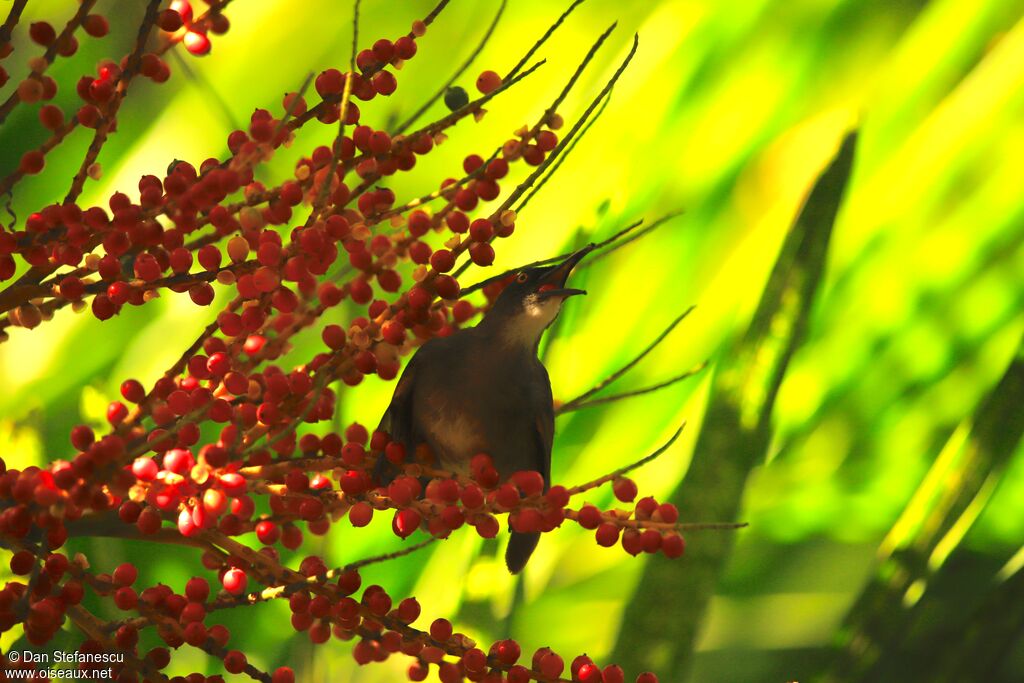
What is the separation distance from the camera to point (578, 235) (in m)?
1.27

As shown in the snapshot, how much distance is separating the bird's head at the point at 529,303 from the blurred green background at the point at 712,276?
1.01ft

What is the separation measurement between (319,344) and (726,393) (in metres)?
0.50

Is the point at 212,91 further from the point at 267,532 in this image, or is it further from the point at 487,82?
the point at 267,532

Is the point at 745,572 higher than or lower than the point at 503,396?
lower

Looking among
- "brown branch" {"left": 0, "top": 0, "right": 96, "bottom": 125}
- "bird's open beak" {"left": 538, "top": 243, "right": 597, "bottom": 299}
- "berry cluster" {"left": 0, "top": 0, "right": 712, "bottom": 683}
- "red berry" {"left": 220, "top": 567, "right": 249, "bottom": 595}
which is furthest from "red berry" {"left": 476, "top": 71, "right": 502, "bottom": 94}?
"red berry" {"left": 220, "top": 567, "right": 249, "bottom": 595}

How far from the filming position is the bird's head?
908 millimetres

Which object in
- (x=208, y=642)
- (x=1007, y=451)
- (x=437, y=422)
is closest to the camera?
(x=208, y=642)

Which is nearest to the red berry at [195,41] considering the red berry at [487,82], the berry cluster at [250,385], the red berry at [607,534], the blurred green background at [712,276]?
the berry cluster at [250,385]

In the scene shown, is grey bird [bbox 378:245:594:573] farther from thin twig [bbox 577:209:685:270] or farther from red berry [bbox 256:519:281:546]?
red berry [bbox 256:519:281:546]

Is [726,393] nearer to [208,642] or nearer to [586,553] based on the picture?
[586,553]

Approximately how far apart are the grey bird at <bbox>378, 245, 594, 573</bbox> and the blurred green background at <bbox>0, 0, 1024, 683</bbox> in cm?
28

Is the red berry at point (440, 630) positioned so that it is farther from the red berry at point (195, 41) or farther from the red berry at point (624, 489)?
the red berry at point (195, 41)

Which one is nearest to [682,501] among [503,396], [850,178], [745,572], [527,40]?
[745,572]

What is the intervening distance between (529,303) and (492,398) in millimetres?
96
